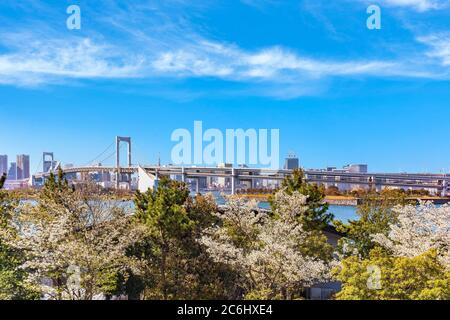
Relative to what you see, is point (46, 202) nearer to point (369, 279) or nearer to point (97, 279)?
point (97, 279)

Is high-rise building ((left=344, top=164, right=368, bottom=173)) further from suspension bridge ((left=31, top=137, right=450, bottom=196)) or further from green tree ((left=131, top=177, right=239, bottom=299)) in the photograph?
green tree ((left=131, top=177, right=239, bottom=299))

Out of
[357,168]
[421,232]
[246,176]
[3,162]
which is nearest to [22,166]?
[3,162]

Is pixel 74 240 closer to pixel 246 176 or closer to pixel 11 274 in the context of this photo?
pixel 11 274

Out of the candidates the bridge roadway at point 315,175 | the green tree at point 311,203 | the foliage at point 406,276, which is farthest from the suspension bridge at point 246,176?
the foliage at point 406,276

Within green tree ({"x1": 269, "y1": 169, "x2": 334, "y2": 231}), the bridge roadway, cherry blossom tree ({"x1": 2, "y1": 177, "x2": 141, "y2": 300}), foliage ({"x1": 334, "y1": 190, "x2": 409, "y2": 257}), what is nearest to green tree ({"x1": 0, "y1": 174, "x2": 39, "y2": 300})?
cherry blossom tree ({"x1": 2, "y1": 177, "x2": 141, "y2": 300})
